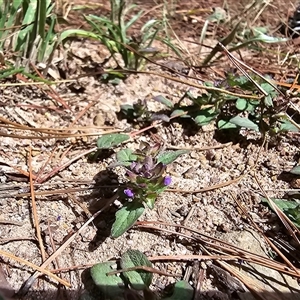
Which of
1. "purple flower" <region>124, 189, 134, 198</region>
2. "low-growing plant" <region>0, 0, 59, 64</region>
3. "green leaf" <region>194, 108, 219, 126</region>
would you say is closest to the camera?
"purple flower" <region>124, 189, 134, 198</region>

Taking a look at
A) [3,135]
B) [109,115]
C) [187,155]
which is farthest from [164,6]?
[3,135]

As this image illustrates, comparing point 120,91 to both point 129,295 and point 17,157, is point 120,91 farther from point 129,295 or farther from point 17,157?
point 129,295

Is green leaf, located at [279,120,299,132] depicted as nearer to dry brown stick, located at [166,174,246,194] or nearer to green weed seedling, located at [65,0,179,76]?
dry brown stick, located at [166,174,246,194]

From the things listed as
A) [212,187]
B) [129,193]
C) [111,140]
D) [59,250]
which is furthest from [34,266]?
[212,187]

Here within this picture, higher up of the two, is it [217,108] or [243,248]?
[217,108]

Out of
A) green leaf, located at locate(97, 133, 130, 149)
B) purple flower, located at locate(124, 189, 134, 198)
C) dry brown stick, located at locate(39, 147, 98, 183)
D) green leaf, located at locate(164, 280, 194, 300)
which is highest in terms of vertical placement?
purple flower, located at locate(124, 189, 134, 198)

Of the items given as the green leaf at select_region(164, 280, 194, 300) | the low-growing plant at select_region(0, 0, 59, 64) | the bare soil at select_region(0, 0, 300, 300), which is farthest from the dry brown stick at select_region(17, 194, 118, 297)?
the low-growing plant at select_region(0, 0, 59, 64)
